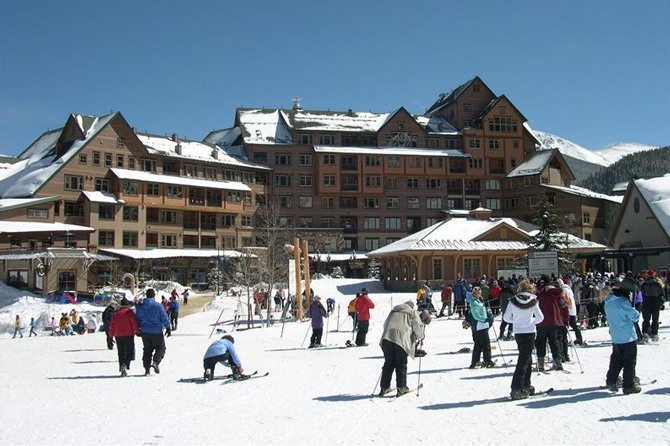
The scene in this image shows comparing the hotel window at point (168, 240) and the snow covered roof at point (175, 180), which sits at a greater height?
the snow covered roof at point (175, 180)

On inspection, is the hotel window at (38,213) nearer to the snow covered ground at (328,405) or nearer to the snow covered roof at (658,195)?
the snow covered ground at (328,405)

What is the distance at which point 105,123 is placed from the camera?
198 feet

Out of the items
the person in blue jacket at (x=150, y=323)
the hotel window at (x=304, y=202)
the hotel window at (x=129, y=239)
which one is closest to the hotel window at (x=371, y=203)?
the hotel window at (x=304, y=202)

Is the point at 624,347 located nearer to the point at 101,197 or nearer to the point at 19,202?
the point at 19,202

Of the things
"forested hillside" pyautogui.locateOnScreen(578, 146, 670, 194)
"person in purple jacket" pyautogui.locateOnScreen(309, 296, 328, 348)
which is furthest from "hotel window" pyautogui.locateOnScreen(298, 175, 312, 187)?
"forested hillside" pyautogui.locateOnScreen(578, 146, 670, 194)

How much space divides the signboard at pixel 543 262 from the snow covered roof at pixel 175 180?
1674 inches

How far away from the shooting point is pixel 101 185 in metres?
59.7

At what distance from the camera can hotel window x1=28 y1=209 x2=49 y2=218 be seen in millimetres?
53094

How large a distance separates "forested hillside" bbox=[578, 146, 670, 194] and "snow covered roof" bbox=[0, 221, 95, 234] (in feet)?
335

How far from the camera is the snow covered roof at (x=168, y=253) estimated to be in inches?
2239

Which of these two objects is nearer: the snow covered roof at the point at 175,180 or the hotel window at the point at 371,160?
the snow covered roof at the point at 175,180

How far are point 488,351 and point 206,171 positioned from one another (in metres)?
56.4

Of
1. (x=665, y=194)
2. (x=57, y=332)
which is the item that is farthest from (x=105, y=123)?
(x=665, y=194)

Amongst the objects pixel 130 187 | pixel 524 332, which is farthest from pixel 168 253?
pixel 524 332
